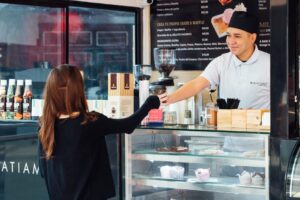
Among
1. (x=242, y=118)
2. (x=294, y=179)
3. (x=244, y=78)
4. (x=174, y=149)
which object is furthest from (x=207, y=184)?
(x=244, y=78)

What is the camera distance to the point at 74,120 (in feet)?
8.83

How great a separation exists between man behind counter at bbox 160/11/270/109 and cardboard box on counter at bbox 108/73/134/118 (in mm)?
662

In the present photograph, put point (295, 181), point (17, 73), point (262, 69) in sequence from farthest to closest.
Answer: point (17, 73) → point (262, 69) → point (295, 181)

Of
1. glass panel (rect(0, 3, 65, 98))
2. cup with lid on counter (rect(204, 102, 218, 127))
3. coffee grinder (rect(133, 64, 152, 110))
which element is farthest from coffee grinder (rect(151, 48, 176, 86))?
glass panel (rect(0, 3, 65, 98))

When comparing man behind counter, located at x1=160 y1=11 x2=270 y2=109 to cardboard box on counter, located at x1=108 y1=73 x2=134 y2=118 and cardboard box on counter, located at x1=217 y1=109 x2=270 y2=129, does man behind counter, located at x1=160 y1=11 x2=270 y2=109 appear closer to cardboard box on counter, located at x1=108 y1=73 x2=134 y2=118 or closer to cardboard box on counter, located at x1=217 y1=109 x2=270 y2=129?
cardboard box on counter, located at x1=108 y1=73 x2=134 y2=118

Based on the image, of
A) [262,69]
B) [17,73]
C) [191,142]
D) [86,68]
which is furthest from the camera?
[86,68]

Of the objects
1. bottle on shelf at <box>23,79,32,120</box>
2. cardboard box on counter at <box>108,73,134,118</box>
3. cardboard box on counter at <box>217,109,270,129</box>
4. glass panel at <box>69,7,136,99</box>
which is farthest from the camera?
glass panel at <box>69,7,136,99</box>

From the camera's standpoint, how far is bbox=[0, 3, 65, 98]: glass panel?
16.7 feet

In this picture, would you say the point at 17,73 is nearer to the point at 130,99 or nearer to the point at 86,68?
the point at 86,68

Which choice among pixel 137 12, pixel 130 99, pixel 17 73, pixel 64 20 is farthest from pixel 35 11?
pixel 130 99

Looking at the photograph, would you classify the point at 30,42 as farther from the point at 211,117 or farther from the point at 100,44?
the point at 211,117

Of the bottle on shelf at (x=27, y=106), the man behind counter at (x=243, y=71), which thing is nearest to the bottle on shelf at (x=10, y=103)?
the bottle on shelf at (x=27, y=106)

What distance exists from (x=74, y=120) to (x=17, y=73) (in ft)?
8.66

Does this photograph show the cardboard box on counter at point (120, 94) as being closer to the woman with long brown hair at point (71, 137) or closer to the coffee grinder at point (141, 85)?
the coffee grinder at point (141, 85)
